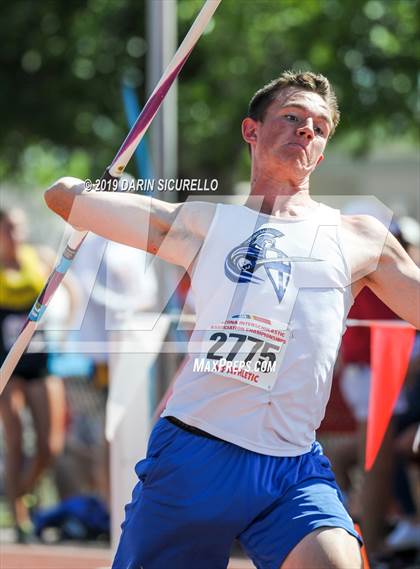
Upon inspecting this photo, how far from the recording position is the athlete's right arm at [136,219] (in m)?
3.71

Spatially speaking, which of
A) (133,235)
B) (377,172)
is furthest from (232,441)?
(377,172)

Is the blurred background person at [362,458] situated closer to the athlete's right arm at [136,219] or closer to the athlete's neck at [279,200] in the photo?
the athlete's neck at [279,200]

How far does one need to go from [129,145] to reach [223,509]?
1.17 m

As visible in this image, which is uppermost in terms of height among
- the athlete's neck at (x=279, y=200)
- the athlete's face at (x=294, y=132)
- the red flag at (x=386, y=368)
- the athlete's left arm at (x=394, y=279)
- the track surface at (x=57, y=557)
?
the athlete's face at (x=294, y=132)

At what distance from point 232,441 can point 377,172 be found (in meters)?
18.1

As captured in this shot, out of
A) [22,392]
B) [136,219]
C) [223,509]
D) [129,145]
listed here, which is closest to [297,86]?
[129,145]

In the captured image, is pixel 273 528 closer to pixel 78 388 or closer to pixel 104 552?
pixel 104 552

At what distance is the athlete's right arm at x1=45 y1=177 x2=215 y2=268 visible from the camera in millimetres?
3705

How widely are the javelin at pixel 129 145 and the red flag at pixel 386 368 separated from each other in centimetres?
172

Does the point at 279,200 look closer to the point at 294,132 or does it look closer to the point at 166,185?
the point at 294,132

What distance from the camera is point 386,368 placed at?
5199mm

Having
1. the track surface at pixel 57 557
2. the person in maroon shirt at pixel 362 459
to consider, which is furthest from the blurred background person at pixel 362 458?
the track surface at pixel 57 557

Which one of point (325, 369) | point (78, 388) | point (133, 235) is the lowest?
point (78, 388)

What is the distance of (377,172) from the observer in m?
21.3
